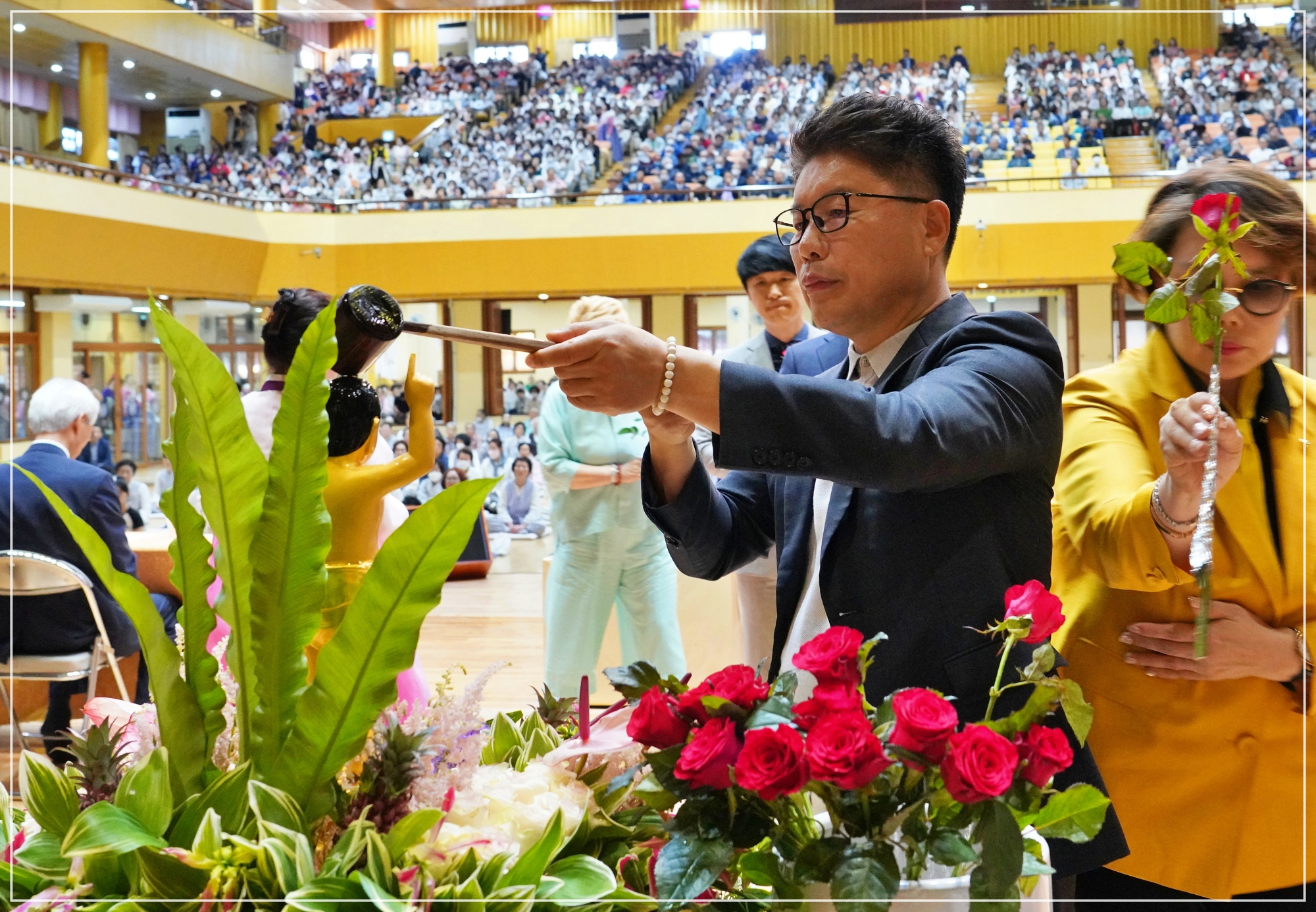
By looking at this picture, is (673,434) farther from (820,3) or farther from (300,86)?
(300,86)

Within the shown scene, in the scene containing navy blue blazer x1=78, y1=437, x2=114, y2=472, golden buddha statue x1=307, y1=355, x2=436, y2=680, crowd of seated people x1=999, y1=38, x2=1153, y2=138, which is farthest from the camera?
navy blue blazer x1=78, y1=437, x2=114, y2=472

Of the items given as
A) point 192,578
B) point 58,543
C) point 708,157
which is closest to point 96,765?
point 192,578

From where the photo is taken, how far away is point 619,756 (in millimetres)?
818

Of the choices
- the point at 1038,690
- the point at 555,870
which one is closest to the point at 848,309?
the point at 1038,690

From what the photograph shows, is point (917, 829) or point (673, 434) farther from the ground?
A: point (673, 434)

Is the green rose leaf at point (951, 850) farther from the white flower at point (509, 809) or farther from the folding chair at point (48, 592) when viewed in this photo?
the folding chair at point (48, 592)

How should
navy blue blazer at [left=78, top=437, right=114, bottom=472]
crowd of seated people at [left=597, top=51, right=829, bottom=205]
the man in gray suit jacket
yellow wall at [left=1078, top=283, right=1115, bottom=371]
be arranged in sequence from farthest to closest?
yellow wall at [left=1078, top=283, right=1115, bottom=371], navy blue blazer at [left=78, top=437, right=114, bottom=472], crowd of seated people at [left=597, top=51, right=829, bottom=205], the man in gray suit jacket

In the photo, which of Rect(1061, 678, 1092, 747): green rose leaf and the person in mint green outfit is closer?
Rect(1061, 678, 1092, 747): green rose leaf

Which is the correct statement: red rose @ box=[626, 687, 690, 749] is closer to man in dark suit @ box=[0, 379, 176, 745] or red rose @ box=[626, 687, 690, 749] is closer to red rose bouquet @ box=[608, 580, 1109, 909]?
red rose bouquet @ box=[608, 580, 1109, 909]

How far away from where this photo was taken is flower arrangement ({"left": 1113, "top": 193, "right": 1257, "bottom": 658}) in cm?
98

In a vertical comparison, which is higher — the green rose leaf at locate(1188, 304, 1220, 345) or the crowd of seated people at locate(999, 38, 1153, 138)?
the crowd of seated people at locate(999, 38, 1153, 138)

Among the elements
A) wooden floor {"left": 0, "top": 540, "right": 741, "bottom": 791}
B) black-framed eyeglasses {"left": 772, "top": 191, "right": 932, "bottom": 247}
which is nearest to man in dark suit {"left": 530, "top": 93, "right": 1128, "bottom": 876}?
black-framed eyeglasses {"left": 772, "top": 191, "right": 932, "bottom": 247}

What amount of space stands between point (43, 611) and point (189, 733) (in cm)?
298

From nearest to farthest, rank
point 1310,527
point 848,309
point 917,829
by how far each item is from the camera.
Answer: point 917,829 < point 848,309 < point 1310,527
